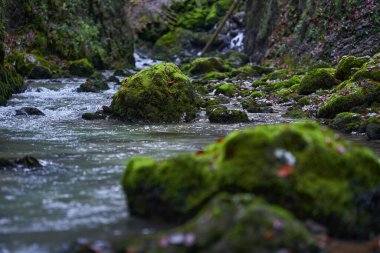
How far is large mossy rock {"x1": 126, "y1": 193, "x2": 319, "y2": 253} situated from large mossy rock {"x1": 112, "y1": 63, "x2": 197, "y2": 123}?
8.96m

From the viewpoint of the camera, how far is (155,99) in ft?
43.0

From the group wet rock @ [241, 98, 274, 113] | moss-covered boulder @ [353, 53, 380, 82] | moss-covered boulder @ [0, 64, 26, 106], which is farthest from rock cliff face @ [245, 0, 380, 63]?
moss-covered boulder @ [0, 64, 26, 106]

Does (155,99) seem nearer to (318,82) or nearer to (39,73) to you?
(318,82)

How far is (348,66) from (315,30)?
28.1 ft

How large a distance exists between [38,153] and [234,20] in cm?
3633

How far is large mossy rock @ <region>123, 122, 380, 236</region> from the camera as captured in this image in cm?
446

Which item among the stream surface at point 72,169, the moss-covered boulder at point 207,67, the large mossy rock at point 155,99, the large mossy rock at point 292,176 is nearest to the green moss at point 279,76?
the moss-covered boulder at point 207,67

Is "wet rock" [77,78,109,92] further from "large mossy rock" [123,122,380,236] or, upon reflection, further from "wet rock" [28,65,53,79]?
"large mossy rock" [123,122,380,236]

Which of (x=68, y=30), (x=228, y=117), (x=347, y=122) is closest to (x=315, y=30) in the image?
(x=228, y=117)

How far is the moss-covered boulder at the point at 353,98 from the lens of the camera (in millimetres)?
11898

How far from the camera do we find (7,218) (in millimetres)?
5016

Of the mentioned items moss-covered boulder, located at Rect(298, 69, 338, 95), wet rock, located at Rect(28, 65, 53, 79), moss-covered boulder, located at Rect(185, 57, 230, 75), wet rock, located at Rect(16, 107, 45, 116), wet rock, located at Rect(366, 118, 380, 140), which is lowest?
wet rock, located at Rect(366, 118, 380, 140)

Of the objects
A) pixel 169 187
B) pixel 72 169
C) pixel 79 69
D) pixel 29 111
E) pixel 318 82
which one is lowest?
pixel 72 169

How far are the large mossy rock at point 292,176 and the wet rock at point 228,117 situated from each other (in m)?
7.46
